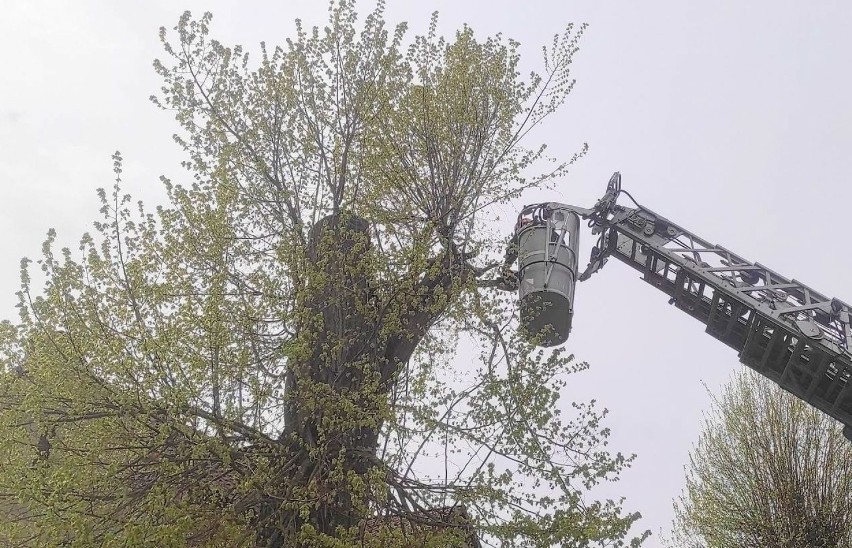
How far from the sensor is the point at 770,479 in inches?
587

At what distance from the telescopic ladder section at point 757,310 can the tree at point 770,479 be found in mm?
6101

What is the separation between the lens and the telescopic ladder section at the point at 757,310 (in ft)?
28.5

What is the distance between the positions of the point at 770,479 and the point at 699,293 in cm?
775

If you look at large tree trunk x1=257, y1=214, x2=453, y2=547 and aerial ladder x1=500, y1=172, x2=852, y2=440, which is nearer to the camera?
large tree trunk x1=257, y1=214, x2=453, y2=547

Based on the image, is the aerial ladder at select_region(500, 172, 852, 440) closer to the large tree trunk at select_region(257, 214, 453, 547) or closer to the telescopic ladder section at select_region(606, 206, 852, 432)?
the telescopic ladder section at select_region(606, 206, 852, 432)

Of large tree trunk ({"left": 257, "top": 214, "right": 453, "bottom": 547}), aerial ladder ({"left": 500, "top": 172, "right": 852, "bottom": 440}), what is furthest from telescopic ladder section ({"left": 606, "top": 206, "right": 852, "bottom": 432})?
large tree trunk ({"left": 257, "top": 214, "right": 453, "bottom": 547})

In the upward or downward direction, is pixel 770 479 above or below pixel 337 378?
above

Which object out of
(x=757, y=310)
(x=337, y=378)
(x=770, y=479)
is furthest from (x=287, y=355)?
(x=770, y=479)

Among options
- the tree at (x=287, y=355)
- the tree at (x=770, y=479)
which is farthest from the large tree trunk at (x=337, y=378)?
the tree at (x=770, y=479)

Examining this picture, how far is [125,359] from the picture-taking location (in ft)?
19.4

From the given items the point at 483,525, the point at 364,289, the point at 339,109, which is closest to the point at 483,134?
the point at 339,109

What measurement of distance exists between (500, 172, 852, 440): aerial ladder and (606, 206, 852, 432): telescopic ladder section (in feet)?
0.04

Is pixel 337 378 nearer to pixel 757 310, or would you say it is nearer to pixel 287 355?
pixel 287 355

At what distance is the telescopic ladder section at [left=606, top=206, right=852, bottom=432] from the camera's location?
8.67 meters
